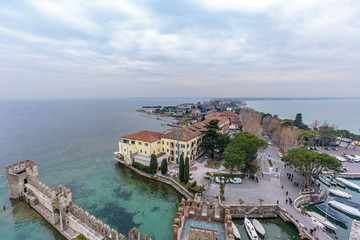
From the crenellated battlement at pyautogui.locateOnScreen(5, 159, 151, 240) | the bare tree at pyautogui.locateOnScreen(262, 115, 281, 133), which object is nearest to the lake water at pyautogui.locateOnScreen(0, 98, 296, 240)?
the crenellated battlement at pyautogui.locateOnScreen(5, 159, 151, 240)

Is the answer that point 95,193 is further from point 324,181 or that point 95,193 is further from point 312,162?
point 324,181

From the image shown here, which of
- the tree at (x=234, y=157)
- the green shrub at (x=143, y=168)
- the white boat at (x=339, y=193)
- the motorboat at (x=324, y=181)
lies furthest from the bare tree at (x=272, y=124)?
the green shrub at (x=143, y=168)

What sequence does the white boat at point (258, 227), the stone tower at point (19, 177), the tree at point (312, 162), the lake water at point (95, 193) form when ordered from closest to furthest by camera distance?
the white boat at point (258, 227) → the lake water at point (95, 193) → the stone tower at point (19, 177) → the tree at point (312, 162)

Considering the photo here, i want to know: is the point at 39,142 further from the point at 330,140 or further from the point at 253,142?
the point at 330,140

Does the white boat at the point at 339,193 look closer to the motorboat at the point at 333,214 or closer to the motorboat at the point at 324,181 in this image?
the motorboat at the point at 324,181

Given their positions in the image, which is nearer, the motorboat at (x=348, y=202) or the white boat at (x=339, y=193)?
the motorboat at (x=348, y=202)

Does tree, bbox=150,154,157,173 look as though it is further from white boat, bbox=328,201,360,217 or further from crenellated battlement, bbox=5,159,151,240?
white boat, bbox=328,201,360,217

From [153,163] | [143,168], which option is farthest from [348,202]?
[143,168]

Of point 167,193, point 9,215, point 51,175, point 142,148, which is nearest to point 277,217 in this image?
point 167,193
